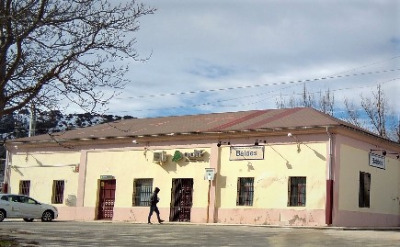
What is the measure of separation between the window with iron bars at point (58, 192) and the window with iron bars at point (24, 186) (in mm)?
2167

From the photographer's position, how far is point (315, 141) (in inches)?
1009

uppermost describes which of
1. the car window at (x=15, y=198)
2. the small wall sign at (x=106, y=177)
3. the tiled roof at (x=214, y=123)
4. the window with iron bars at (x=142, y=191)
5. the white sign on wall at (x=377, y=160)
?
the tiled roof at (x=214, y=123)

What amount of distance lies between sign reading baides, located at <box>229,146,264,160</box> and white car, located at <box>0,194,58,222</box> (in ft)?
32.0

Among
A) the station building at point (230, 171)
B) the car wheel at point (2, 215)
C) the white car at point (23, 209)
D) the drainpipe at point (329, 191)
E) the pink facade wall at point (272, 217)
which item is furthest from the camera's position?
the white car at point (23, 209)

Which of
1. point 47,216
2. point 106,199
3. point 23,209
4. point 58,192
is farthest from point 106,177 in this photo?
point 23,209

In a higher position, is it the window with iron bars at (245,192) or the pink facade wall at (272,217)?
the window with iron bars at (245,192)

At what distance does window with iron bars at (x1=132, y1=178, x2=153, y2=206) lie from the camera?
1192 inches

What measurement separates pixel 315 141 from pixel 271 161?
2.24 metres

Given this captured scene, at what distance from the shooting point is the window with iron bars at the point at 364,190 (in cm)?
2710

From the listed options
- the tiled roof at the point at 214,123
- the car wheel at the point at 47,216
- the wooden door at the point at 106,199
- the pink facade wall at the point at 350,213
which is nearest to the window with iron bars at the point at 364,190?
the pink facade wall at the point at 350,213

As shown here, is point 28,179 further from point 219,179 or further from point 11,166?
point 219,179

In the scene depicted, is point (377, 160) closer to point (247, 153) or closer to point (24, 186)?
point (247, 153)

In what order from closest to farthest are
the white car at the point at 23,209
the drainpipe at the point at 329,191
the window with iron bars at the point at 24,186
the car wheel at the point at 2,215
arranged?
the drainpipe at the point at 329,191
the car wheel at the point at 2,215
the white car at the point at 23,209
the window with iron bars at the point at 24,186

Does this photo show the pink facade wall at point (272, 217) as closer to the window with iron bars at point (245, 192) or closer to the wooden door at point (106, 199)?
the window with iron bars at point (245, 192)
